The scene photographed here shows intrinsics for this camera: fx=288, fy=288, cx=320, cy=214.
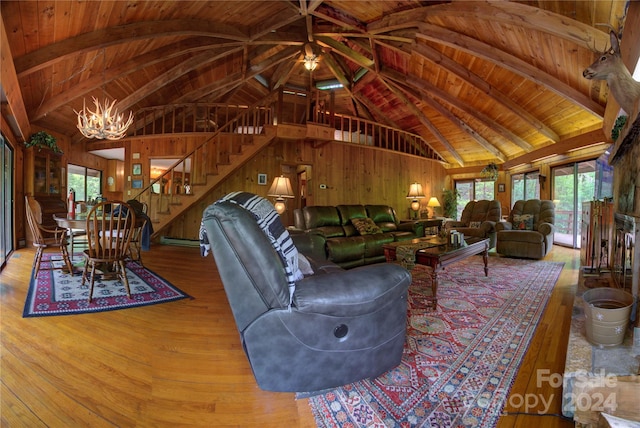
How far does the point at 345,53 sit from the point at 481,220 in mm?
4648

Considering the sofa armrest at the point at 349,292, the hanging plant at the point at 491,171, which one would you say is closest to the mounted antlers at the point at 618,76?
the sofa armrest at the point at 349,292

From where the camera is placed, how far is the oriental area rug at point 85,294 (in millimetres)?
2550

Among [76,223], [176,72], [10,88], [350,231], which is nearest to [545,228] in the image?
[350,231]

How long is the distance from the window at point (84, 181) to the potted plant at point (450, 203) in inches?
420

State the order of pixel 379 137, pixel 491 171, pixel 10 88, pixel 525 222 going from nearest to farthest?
pixel 10 88 < pixel 525 222 < pixel 491 171 < pixel 379 137

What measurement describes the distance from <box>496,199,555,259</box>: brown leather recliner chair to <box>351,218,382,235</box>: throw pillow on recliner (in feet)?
7.89

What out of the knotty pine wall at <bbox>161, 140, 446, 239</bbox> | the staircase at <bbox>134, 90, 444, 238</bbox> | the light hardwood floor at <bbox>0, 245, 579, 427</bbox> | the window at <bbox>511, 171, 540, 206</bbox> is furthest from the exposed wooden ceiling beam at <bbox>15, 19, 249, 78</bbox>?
the window at <bbox>511, 171, 540, 206</bbox>

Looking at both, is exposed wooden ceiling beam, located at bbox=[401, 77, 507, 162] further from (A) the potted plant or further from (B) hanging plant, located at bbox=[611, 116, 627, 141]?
(B) hanging plant, located at bbox=[611, 116, 627, 141]

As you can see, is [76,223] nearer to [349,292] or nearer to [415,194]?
[349,292]

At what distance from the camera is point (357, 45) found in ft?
20.2

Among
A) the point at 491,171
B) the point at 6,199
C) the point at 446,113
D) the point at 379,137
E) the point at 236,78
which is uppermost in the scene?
the point at 236,78

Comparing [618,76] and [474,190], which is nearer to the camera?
[618,76]

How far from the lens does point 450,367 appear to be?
5.70 feet

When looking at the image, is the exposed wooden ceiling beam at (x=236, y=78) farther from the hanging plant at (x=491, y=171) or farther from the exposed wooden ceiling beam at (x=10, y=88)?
the hanging plant at (x=491, y=171)
